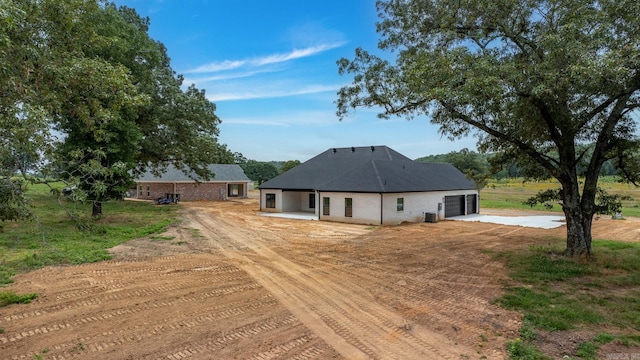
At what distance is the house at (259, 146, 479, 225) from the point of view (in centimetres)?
2134

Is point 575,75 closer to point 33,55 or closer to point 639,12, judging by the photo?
point 639,12

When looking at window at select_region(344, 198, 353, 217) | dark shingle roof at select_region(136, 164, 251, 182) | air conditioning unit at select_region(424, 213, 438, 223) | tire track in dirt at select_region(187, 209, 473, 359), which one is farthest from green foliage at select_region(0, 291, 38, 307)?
dark shingle roof at select_region(136, 164, 251, 182)

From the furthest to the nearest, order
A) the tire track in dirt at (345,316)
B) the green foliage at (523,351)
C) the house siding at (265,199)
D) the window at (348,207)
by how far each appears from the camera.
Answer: the house siding at (265,199), the window at (348,207), the tire track in dirt at (345,316), the green foliage at (523,351)

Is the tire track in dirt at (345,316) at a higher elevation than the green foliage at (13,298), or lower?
lower

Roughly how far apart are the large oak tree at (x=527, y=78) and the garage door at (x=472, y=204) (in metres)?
14.7

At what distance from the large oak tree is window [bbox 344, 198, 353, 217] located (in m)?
10.1

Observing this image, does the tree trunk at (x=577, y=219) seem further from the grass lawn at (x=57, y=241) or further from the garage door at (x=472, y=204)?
the garage door at (x=472, y=204)

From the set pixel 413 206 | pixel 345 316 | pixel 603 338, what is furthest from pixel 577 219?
pixel 413 206

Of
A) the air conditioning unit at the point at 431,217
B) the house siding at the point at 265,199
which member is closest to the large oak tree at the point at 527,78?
the air conditioning unit at the point at 431,217

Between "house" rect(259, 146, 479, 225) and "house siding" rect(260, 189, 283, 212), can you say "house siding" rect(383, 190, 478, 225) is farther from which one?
"house siding" rect(260, 189, 283, 212)

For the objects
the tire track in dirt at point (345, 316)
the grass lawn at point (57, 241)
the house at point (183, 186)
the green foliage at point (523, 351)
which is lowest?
the green foliage at point (523, 351)

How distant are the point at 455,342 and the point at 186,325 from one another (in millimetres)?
4271

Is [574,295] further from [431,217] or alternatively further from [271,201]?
[271,201]

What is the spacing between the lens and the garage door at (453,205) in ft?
83.9
